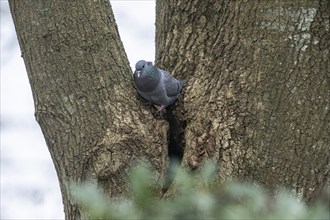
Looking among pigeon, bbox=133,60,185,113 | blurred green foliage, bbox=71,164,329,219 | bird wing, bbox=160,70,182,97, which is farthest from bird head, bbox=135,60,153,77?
blurred green foliage, bbox=71,164,329,219

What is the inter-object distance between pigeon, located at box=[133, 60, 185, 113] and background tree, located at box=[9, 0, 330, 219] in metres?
0.05

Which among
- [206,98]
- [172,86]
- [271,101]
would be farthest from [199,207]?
[172,86]

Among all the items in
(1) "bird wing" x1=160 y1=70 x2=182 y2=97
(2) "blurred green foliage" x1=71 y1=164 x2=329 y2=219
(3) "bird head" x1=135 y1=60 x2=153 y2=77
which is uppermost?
(2) "blurred green foliage" x1=71 y1=164 x2=329 y2=219

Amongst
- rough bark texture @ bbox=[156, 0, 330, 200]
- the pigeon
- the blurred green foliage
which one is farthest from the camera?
the pigeon

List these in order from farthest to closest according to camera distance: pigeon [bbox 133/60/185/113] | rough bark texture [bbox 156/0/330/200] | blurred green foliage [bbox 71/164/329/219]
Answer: pigeon [bbox 133/60/185/113] < rough bark texture [bbox 156/0/330/200] < blurred green foliage [bbox 71/164/329/219]

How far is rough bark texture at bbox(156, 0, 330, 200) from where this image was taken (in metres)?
2.49

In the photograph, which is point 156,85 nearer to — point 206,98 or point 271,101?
point 206,98

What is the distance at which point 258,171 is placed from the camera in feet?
8.20

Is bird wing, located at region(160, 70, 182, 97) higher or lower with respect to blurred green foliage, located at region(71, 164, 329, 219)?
lower

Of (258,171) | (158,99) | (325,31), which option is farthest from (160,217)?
(158,99)

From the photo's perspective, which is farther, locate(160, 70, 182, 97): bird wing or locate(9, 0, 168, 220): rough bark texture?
locate(160, 70, 182, 97): bird wing

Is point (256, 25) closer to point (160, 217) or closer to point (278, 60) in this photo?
point (278, 60)

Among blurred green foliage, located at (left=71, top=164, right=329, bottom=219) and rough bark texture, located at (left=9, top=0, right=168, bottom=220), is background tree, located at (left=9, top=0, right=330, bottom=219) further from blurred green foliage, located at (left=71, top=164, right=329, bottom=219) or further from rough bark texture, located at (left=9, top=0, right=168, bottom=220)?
blurred green foliage, located at (left=71, top=164, right=329, bottom=219)

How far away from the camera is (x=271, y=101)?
2.53m
